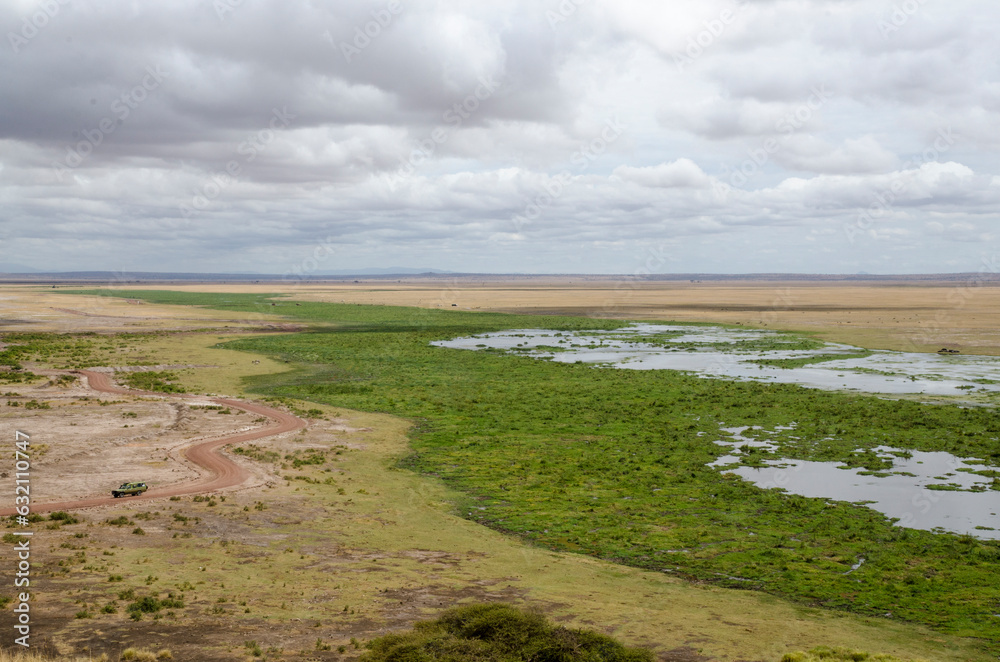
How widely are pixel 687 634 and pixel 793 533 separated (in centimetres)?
1362

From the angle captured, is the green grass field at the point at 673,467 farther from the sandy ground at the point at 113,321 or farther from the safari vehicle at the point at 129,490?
the sandy ground at the point at 113,321

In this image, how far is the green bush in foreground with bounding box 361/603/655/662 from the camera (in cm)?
2247

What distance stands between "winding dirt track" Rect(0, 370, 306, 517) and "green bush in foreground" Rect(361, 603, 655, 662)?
23553mm

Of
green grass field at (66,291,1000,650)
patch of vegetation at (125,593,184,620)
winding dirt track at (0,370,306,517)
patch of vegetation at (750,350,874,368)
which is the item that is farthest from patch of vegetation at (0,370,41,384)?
patch of vegetation at (750,350,874,368)

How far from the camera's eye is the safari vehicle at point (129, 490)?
134 feet

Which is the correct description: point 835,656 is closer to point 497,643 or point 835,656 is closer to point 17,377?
point 497,643

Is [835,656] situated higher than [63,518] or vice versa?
[63,518]

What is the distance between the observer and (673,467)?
163 feet

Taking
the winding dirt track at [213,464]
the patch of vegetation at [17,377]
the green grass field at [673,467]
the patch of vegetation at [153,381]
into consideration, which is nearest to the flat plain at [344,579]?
the green grass field at [673,467]

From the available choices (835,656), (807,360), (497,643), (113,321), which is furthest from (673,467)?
(113,321)

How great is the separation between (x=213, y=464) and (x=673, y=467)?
30.4m

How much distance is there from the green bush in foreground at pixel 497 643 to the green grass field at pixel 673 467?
1096 cm

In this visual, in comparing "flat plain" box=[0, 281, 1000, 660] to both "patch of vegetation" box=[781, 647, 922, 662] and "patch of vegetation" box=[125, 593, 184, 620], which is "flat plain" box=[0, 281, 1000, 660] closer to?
"patch of vegetation" box=[125, 593, 184, 620]

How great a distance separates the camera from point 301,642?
24.9 metres
